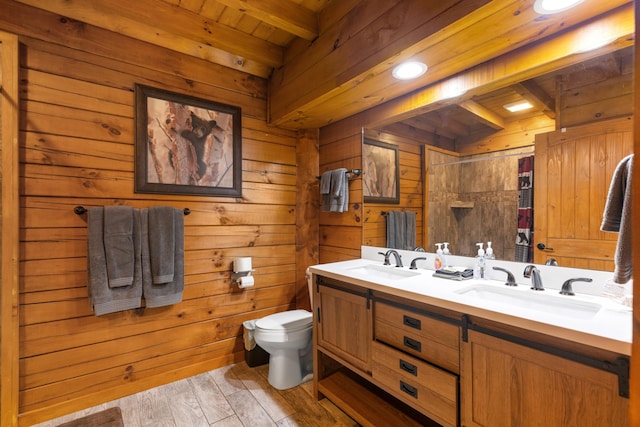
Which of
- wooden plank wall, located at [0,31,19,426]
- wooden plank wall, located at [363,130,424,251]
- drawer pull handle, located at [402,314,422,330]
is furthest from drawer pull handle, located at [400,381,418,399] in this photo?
wooden plank wall, located at [0,31,19,426]

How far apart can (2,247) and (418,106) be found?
101 inches

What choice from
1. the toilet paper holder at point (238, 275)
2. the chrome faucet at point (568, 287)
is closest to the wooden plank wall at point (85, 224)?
the toilet paper holder at point (238, 275)

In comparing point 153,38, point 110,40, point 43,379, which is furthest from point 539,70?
point 43,379

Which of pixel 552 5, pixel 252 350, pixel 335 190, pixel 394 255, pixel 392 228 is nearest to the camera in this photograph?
pixel 552 5

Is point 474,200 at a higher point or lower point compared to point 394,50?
lower

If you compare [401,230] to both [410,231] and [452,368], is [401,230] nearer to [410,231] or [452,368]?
[410,231]

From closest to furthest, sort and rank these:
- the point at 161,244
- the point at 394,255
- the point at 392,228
Answer: the point at 161,244
the point at 394,255
the point at 392,228

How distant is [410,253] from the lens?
2016mm

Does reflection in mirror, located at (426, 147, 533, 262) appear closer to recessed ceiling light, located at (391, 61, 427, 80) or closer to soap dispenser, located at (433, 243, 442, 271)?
soap dispenser, located at (433, 243, 442, 271)

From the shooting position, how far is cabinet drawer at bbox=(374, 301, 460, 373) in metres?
1.20

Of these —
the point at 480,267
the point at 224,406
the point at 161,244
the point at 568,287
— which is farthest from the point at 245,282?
the point at 568,287

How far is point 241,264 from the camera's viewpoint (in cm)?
229

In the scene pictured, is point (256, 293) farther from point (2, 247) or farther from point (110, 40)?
point (110, 40)

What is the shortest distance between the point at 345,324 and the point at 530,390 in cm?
91
